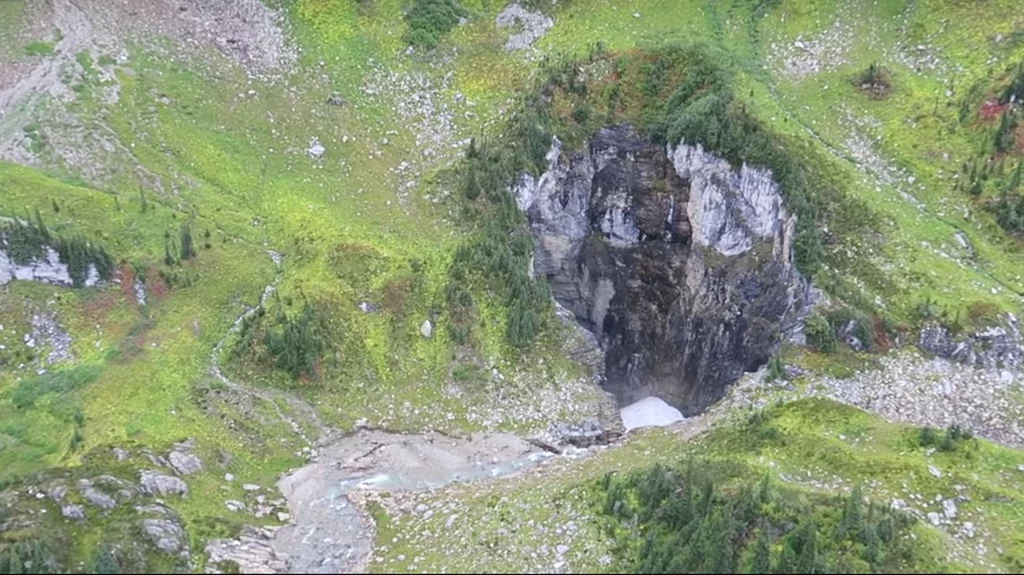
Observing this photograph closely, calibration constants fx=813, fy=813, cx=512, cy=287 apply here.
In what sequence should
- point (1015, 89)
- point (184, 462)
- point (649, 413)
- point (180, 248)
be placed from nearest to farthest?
point (184, 462)
point (1015, 89)
point (180, 248)
point (649, 413)

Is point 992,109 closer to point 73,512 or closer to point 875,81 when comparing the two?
point 875,81

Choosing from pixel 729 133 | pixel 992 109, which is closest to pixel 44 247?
pixel 729 133

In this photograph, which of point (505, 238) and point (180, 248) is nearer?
point (180, 248)

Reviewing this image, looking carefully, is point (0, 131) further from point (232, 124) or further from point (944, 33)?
point (944, 33)

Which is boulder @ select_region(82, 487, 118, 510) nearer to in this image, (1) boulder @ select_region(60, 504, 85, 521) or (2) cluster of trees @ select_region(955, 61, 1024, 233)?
(1) boulder @ select_region(60, 504, 85, 521)

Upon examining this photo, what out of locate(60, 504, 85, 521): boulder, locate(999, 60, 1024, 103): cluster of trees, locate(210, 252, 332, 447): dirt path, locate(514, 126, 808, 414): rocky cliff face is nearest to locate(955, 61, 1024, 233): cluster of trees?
locate(999, 60, 1024, 103): cluster of trees

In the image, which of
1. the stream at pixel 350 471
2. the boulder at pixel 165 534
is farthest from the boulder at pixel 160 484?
the stream at pixel 350 471
